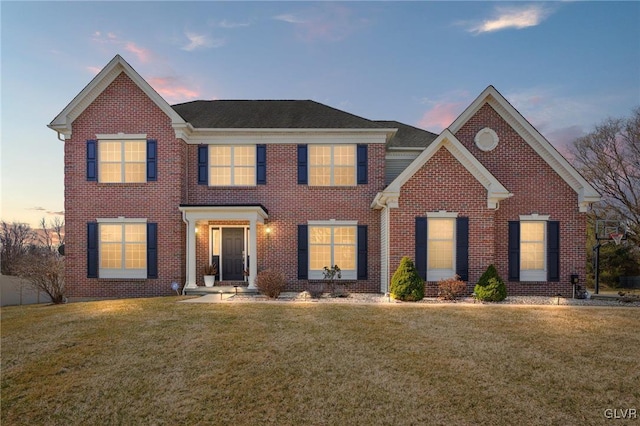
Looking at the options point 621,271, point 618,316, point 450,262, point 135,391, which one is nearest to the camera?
point 135,391

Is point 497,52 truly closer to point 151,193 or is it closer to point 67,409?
point 151,193

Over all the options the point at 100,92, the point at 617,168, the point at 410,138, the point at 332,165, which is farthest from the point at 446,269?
the point at 617,168

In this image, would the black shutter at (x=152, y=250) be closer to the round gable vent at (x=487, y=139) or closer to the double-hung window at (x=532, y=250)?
the round gable vent at (x=487, y=139)

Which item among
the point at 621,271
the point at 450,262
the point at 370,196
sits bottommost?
the point at 621,271

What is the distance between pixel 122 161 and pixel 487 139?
14.8m

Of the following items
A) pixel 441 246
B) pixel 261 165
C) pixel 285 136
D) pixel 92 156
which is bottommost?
pixel 441 246

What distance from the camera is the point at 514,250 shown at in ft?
49.7

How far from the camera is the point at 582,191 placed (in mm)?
15023

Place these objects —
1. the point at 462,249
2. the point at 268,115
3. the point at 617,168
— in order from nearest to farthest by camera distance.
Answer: the point at 462,249
the point at 268,115
the point at 617,168

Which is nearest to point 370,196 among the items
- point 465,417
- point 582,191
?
point 582,191

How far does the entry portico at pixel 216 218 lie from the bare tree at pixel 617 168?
26.1m

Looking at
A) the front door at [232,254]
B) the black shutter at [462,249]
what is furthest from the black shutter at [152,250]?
the black shutter at [462,249]

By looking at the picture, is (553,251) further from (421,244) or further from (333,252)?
(333,252)

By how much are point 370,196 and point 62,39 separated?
15.2 meters
